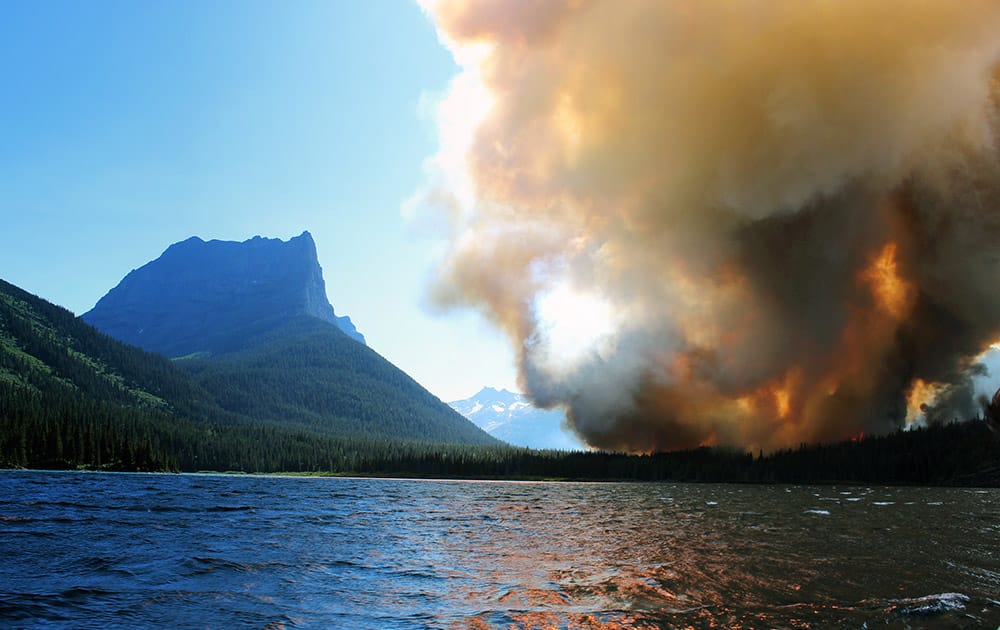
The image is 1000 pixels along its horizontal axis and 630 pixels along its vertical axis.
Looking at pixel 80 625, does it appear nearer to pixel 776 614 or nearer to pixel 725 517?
pixel 776 614

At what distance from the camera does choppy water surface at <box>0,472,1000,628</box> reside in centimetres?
2173

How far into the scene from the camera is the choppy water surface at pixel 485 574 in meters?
21.7

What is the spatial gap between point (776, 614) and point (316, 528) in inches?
1747

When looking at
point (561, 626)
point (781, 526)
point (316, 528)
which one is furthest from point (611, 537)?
point (561, 626)

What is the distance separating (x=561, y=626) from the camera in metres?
20.5

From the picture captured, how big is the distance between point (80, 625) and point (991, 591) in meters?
35.5

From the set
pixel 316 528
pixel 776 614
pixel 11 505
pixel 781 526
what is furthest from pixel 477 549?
pixel 11 505

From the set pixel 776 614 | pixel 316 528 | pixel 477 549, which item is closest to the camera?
pixel 776 614

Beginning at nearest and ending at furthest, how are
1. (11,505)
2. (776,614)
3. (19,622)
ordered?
(19,622), (776,614), (11,505)

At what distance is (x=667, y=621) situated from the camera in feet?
68.5

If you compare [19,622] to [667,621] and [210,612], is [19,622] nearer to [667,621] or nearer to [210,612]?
[210,612]

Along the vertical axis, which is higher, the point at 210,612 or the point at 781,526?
the point at 210,612

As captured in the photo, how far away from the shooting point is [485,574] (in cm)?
3166

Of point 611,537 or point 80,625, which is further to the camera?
point 611,537
